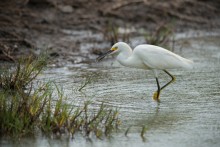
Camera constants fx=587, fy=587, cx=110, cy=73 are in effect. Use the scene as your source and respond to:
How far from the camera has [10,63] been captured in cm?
1049

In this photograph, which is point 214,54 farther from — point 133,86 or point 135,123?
point 135,123

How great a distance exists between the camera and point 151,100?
8.31 m

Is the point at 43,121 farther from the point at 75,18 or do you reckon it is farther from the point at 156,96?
the point at 75,18

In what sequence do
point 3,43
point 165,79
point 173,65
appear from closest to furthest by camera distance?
point 173,65
point 165,79
point 3,43

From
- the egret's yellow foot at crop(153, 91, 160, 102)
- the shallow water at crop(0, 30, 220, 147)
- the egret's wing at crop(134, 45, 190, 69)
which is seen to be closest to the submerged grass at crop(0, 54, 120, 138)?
the shallow water at crop(0, 30, 220, 147)

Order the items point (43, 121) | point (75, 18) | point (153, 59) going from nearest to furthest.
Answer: point (43, 121), point (153, 59), point (75, 18)

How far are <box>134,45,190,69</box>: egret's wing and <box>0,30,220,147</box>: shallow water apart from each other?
0.42 meters

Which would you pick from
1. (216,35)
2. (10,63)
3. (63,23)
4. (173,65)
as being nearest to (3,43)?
(10,63)

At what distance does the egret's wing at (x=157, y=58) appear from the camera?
8680 mm

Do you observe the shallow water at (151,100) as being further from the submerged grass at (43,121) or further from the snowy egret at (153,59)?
the snowy egret at (153,59)

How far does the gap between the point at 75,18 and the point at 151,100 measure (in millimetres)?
6550

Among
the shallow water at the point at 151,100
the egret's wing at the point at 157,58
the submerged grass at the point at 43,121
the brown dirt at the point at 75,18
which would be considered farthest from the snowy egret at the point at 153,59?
the brown dirt at the point at 75,18

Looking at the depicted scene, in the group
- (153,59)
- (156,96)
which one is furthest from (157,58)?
(156,96)

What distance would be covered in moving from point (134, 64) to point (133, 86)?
478 mm
